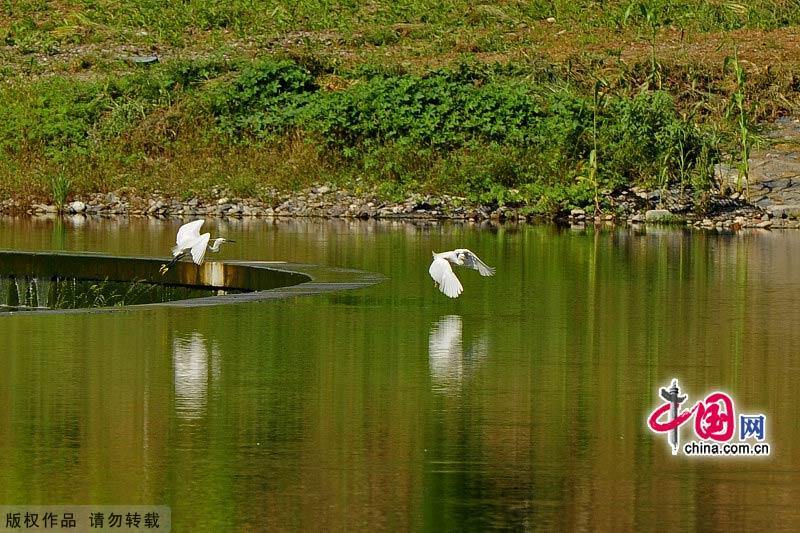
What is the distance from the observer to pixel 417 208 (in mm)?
32125

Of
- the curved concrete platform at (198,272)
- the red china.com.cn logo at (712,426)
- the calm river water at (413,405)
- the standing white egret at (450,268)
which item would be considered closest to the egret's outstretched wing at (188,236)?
the curved concrete platform at (198,272)

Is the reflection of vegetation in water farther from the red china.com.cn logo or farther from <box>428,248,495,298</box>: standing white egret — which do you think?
the red china.com.cn logo

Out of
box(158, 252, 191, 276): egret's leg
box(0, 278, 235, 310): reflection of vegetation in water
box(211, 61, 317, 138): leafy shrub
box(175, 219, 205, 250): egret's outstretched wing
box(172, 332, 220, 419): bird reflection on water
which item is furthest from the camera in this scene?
box(211, 61, 317, 138): leafy shrub

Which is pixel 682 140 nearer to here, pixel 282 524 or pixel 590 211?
pixel 590 211

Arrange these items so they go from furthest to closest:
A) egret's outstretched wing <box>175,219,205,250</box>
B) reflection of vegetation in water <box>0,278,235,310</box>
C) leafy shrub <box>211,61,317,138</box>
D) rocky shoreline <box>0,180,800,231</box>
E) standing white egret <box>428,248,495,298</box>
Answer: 1. leafy shrub <box>211,61,317,138</box>
2. rocky shoreline <box>0,180,800,231</box>
3. reflection of vegetation in water <box>0,278,235,310</box>
4. egret's outstretched wing <box>175,219,205,250</box>
5. standing white egret <box>428,248,495,298</box>

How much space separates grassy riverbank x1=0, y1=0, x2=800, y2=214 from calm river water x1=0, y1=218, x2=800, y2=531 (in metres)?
13.4

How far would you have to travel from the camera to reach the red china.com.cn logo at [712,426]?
959cm

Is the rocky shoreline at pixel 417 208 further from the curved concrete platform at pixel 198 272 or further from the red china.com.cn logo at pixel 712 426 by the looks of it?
the red china.com.cn logo at pixel 712 426

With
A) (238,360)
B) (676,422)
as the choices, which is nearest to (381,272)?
(238,360)

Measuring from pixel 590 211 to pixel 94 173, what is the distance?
923cm

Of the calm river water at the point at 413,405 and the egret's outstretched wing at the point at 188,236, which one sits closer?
the calm river water at the point at 413,405

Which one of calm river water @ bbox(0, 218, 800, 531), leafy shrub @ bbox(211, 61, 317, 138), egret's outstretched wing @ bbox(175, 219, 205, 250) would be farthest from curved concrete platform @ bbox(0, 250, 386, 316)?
leafy shrub @ bbox(211, 61, 317, 138)

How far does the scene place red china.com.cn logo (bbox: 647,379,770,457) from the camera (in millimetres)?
9586

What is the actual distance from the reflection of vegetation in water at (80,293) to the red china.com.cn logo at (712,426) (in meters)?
9.45
